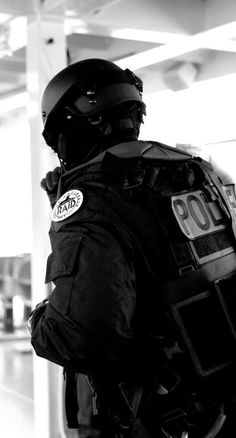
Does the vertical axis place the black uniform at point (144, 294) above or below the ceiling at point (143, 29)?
below

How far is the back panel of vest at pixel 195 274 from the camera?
60.1 inches

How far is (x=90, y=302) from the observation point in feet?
4.69

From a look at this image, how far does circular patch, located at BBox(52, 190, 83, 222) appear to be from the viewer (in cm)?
152

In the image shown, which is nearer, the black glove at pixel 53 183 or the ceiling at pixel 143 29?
the black glove at pixel 53 183

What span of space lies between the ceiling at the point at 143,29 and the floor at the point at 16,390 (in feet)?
7.65

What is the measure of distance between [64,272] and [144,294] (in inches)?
8.0

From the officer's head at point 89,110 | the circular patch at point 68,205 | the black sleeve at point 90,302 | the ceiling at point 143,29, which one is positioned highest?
the ceiling at point 143,29

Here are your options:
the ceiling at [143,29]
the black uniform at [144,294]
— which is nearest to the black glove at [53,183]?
the black uniform at [144,294]

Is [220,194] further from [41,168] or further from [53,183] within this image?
[41,168]

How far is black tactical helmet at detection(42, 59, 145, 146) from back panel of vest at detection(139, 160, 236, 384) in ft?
0.84

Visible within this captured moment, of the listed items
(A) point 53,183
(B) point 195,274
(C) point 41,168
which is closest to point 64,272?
(B) point 195,274

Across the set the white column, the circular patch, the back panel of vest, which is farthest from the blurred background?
the circular patch

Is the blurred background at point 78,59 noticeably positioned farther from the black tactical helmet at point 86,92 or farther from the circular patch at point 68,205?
the circular patch at point 68,205

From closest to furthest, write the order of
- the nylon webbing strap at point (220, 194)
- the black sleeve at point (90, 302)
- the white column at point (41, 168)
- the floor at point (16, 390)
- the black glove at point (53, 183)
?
the black sleeve at point (90, 302) < the nylon webbing strap at point (220, 194) < the black glove at point (53, 183) < the white column at point (41, 168) < the floor at point (16, 390)
